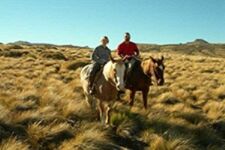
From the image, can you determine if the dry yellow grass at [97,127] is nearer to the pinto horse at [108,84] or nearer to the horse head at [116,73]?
the pinto horse at [108,84]

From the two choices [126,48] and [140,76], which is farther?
[126,48]

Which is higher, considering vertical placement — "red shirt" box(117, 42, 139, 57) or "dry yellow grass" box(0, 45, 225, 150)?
"red shirt" box(117, 42, 139, 57)

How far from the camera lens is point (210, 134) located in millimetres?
9883

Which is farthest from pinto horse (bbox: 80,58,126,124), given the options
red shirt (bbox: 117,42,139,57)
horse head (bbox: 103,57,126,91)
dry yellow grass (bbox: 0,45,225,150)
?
red shirt (bbox: 117,42,139,57)

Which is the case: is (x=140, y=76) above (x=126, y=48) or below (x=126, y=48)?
below

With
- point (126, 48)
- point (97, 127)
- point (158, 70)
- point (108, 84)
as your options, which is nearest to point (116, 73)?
point (108, 84)

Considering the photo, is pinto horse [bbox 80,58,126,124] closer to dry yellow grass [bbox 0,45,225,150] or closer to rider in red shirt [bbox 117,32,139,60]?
dry yellow grass [bbox 0,45,225,150]

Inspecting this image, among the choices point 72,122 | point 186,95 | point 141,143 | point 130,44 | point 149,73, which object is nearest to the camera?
point 141,143

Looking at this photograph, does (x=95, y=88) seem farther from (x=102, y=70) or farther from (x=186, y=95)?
(x=186, y=95)

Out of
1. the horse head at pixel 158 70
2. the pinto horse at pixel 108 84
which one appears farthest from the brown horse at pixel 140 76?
the pinto horse at pixel 108 84

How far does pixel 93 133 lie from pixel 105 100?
2.22m

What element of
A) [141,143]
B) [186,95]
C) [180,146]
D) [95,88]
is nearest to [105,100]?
[95,88]

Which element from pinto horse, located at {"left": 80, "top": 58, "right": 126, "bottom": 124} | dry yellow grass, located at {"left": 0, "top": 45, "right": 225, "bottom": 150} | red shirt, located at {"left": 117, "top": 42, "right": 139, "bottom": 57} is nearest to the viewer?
dry yellow grass, located at {"left": 0, "top": 45, "right": 225, "bottom": 150}

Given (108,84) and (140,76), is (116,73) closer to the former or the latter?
(108,84)
